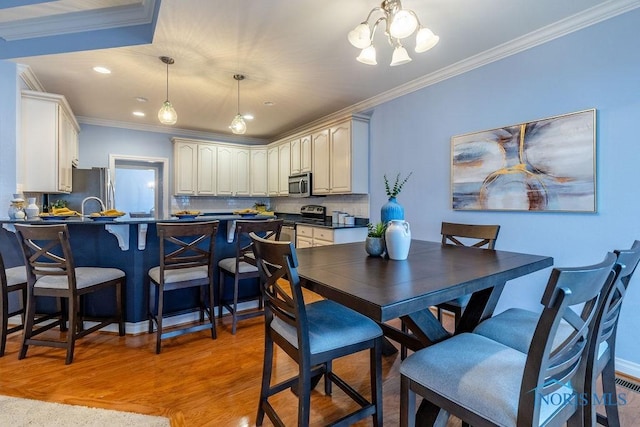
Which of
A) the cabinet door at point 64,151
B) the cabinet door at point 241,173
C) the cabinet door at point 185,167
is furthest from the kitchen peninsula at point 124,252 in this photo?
the cabinet door at point 241,173

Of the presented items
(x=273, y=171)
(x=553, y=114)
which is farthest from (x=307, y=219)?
(x=553, y=114)

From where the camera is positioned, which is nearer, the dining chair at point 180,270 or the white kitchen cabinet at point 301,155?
the dining chair at point 180,270

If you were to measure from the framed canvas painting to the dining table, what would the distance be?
0.99 meters

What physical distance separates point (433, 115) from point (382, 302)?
2.91 meters

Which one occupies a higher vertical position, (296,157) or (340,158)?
(296,157)

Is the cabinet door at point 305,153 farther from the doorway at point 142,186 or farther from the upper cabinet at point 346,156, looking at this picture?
the doorway at point 142,186

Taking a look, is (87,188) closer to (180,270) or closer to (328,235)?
(180,270)

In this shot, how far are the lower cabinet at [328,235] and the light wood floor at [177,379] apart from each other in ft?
5.95

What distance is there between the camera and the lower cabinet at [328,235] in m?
4.06

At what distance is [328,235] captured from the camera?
4.12 meters

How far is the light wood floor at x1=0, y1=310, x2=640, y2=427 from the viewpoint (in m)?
1.70

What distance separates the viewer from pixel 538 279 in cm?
253

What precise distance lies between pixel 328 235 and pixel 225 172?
9.34 ft

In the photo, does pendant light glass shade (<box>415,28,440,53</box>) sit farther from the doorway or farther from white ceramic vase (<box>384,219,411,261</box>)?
the doorway
